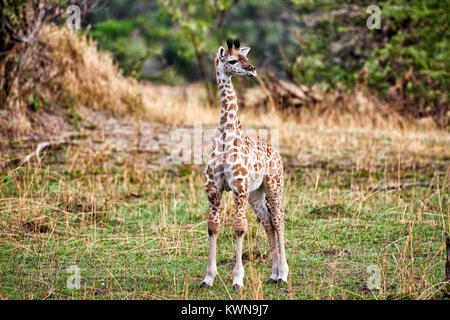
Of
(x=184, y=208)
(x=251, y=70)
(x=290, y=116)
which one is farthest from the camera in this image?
(x=290, y=116)

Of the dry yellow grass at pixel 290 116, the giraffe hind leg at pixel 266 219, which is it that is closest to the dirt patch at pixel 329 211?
the giraffe hind leg at pixel 266 219

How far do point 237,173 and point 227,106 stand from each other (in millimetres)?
719

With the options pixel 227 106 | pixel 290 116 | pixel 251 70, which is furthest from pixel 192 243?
pixel 290 116

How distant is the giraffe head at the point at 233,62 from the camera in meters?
5.80

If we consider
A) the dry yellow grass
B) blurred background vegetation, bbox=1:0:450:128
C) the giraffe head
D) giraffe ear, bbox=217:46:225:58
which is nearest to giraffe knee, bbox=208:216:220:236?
the giraffe head

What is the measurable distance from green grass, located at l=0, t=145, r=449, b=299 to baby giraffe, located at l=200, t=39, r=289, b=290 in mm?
270

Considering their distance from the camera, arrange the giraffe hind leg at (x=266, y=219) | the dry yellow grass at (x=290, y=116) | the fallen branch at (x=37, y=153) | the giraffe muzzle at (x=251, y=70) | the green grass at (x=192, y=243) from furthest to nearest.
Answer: the dry yellow grass at (x=290, y=116) < the fallen branch at (x=37, y=153) < the giraffe hind leg at (x=266, y=219) < the green grass at (x=192, y=243) < the giraffe muzzle at (x=251, y=70)

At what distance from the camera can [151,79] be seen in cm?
2655

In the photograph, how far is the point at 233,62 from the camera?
233 inches

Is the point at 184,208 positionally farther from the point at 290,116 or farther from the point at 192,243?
the point at 290,116

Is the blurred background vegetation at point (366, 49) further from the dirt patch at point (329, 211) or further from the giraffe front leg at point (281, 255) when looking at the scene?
the giraffe front leg at point (281, 255)

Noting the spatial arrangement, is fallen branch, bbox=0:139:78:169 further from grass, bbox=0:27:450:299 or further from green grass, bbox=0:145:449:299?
green grass, bbox=0:145:449:299
